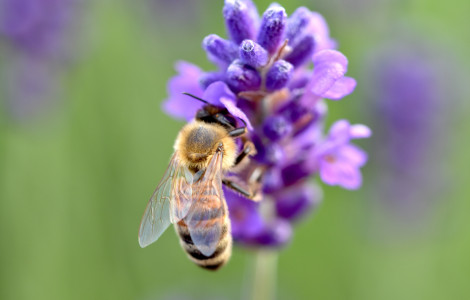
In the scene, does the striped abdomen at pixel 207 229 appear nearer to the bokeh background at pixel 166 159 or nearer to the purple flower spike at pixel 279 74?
the purple flower spike at pixel 279 74

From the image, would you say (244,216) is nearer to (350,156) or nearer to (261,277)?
(261,277)

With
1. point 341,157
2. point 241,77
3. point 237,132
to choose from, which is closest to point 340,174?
point 341,157

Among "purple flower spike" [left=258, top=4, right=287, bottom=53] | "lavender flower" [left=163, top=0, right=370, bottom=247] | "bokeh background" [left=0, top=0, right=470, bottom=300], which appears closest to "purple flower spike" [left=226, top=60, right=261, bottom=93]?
"lavender flower" [left=163, top=0, right=370, bottom=247]

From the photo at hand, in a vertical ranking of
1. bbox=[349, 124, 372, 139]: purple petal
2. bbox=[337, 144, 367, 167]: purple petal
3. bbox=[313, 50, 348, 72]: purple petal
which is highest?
bbox=[313, 50, 348, 72]: purple petal

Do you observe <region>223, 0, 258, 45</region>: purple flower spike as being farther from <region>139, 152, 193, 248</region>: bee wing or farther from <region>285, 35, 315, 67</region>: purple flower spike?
<region>139, 152, 193, 248</region>: bee wing

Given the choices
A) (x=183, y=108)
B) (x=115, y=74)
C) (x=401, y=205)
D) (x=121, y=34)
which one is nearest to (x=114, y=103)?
(x=115, y=74)

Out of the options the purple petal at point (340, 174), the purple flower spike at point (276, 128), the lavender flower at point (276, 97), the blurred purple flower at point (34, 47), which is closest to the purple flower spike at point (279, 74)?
the lavender flower at point (276, 97)
